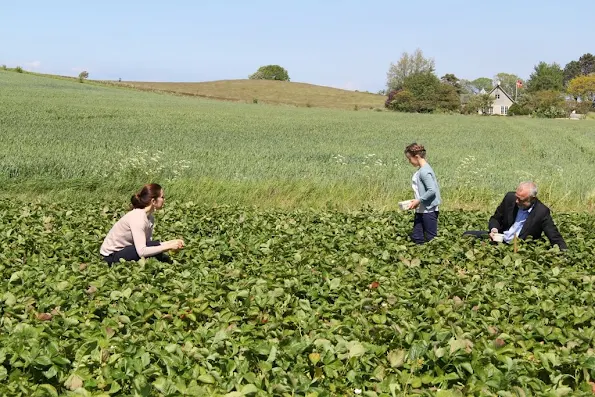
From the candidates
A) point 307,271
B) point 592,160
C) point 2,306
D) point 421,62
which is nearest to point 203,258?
point 307,271

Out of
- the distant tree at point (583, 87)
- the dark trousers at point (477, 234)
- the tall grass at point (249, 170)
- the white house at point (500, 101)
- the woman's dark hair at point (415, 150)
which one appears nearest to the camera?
the woman's dark hair at point (415, 150)

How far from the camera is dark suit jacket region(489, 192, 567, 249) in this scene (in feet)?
27.9

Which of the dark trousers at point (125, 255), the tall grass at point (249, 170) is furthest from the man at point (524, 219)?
the tall grass at point (249, 170)

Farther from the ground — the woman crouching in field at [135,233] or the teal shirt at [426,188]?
the teal shirt at [426,188]

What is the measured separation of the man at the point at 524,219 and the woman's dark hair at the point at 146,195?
4.49 m

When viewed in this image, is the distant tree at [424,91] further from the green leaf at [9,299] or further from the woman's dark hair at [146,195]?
the green leaf at [9,299]

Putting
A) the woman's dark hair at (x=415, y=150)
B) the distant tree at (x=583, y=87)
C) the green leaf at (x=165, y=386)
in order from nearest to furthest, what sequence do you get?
the green leaf at (x=165, y=386)
the woman's dark hair at (x=415, y=150)
the distant tree at (x=583, y=87)

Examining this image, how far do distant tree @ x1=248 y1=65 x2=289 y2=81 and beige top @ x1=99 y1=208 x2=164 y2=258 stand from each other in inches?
6477

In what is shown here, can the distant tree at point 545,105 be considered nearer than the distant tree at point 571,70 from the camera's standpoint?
Yes

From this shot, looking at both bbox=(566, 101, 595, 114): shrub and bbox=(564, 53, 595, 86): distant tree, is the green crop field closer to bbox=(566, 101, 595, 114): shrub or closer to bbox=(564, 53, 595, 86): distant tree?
bbox=(566, 101, 595, 114): shrub

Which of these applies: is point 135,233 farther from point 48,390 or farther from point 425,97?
point 425,97

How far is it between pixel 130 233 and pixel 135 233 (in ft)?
0.78

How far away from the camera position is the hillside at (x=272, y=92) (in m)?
90.4

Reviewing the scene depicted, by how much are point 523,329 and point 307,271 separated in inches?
93.4
